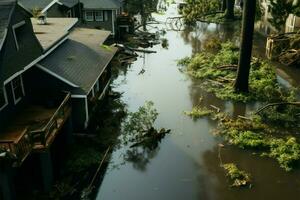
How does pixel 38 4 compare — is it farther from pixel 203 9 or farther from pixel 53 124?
pixel 203 9

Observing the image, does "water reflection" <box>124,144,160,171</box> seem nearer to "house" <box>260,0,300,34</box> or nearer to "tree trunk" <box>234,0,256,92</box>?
"tree trunk" <box>234,0,256,92</box>

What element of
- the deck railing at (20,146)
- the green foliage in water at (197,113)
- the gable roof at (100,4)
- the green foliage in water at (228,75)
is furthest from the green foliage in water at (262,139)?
the gable roof at (100,4)

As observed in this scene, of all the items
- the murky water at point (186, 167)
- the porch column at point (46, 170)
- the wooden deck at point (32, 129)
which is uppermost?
the wooden deck at point (32, 129)

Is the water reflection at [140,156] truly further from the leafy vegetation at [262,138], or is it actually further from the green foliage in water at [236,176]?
the leafy vegetation at [262,138]

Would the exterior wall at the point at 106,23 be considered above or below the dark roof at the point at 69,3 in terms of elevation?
below

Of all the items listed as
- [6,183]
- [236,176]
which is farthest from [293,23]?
A: [6,183]

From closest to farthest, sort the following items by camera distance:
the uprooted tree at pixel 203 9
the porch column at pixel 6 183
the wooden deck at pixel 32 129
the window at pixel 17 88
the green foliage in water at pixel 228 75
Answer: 1. the porch column at pixel 6 183
2. the wooden deck at pixel 32 129
3. the window at pixel 17 88
4. the green foliage in water at pixel 228 75
5. the uprooted tree at pixel 203 9

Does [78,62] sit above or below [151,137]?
above
